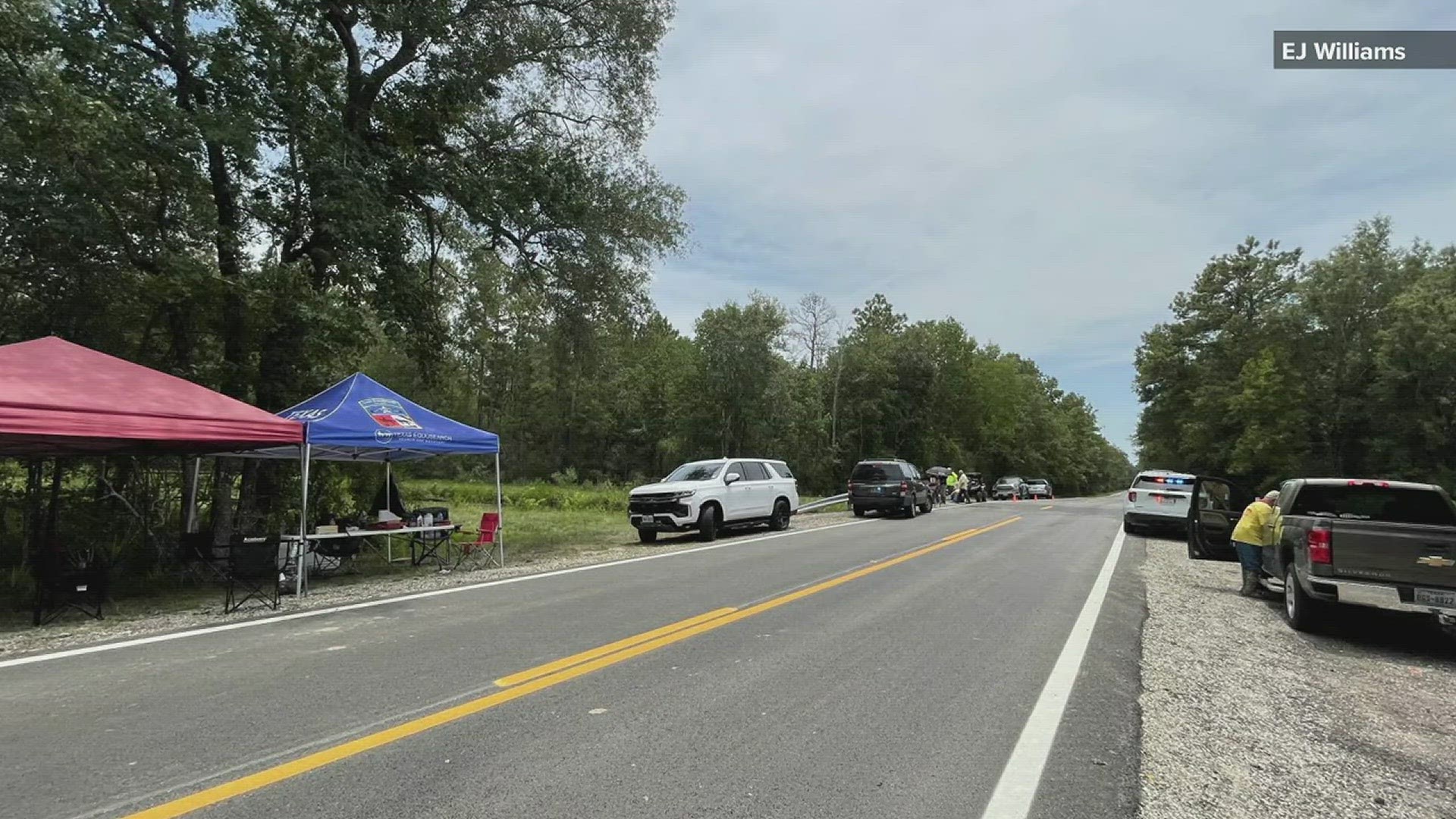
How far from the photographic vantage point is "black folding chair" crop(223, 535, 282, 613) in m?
8.50

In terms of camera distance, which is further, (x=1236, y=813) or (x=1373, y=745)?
(x=1373, y=745)

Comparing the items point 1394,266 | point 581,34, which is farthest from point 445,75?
point 1394,266

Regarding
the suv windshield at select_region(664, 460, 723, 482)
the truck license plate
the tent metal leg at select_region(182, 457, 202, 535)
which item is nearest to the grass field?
the tent metal leg at select_region(182, 457, 202, 535)

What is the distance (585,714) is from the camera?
4570 millimetres

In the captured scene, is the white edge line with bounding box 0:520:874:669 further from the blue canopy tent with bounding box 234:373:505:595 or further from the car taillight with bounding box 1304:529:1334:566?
the car taillight with bounding box 1304:529:1334:566

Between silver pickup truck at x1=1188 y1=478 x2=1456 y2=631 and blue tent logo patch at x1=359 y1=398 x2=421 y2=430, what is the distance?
11.3m

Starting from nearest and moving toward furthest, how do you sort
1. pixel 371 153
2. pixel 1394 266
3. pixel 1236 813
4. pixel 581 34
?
pixel 1236 813
pixel 371 153
pixel 581 34
pixel 1394 266

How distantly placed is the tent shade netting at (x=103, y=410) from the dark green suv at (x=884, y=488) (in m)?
17.5

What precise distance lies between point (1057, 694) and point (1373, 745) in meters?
1.82

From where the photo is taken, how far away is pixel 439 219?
1697cm

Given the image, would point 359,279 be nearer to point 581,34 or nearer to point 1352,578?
point 581,34

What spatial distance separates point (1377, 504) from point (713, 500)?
430 inches

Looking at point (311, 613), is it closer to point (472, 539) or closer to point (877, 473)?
point (472, 539)

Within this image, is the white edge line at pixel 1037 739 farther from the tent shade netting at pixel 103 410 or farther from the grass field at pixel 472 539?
the grass field at pixel 472 539
